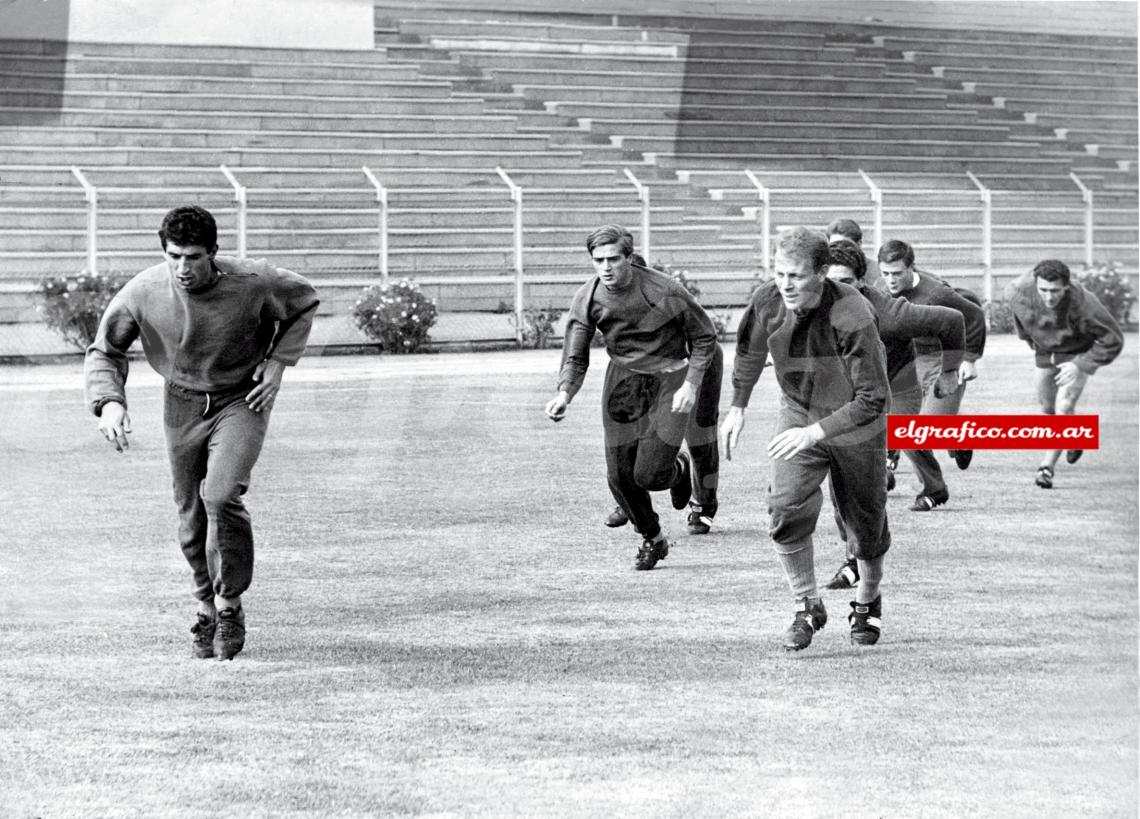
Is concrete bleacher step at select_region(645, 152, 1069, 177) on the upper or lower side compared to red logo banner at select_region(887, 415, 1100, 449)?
upper

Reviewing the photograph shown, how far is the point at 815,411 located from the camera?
3209 mm

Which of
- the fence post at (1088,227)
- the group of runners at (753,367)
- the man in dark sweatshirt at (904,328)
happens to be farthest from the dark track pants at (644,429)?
the fence post at (1088,227)

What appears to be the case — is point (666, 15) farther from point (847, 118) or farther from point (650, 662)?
point (650, 662)

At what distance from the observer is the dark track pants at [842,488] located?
3367mm

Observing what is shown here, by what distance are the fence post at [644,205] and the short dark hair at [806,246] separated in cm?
20

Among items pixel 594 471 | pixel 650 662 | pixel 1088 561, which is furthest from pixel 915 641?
pixel 594 471

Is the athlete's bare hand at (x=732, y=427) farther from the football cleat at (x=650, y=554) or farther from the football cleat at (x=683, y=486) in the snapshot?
the football cleat at (x=683, y=486)

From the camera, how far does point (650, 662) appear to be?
339 centimetres

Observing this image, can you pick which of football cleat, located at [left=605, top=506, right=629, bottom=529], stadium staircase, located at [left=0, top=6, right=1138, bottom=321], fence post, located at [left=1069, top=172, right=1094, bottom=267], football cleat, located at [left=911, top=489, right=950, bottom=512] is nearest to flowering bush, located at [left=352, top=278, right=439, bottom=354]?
stadium staircase, located at [left=0, top=6, right=1138, bottom=321]

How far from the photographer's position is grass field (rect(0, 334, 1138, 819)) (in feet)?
7.82

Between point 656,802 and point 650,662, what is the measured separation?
988 mm

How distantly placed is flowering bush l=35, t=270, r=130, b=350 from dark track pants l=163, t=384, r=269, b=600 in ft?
0.68

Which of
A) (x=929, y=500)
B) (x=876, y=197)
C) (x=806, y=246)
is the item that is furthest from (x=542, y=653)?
(x=929, y=500)

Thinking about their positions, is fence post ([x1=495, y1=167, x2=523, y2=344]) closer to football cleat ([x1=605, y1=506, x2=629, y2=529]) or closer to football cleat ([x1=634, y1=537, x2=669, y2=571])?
football cleat ([x1=634, y1=537, x2=669, y2=571])
